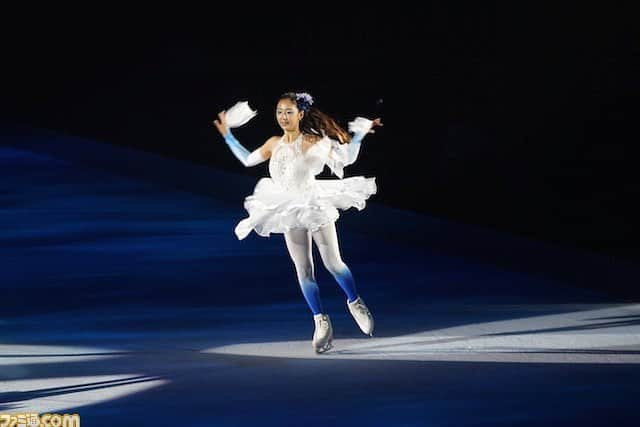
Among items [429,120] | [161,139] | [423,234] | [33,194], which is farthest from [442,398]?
[161,139]


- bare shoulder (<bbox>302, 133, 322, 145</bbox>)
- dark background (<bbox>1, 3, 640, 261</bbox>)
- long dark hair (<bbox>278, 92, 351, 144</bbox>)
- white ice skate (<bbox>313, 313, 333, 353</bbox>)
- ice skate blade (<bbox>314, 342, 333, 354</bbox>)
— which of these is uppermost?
dark background (<bbox>1, 3, 640, 261</bbox>)

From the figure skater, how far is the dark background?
265 inches

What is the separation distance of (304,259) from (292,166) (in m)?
0.58

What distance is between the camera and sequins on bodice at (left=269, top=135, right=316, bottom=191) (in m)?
10.2

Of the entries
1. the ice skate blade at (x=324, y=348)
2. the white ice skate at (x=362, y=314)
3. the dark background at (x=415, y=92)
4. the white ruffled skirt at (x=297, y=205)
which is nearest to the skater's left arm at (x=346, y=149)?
the white ruffled skirt at (x=297, y=205)

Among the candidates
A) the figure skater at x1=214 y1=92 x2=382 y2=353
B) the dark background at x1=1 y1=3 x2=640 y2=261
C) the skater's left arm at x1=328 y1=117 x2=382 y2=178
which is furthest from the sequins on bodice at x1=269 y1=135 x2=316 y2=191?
the dark background at x1=1 y1=3 x2=640 y2=261

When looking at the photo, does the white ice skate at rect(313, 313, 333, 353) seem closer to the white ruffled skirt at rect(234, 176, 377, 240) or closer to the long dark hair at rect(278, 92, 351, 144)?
the white ruffled skirt at rect(234, 176, 377, 240)

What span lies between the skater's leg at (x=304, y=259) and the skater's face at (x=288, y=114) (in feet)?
2.09

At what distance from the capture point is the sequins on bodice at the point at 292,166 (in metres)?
10.2

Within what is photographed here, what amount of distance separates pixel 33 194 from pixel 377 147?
14.8 feet

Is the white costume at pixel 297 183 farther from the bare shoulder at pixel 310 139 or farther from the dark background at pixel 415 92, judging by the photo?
the dark background at pixel 415 92

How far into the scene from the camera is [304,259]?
1033 cm

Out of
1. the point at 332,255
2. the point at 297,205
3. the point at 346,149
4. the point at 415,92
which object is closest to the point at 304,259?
the point at 332,255

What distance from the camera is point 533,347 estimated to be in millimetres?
10375
